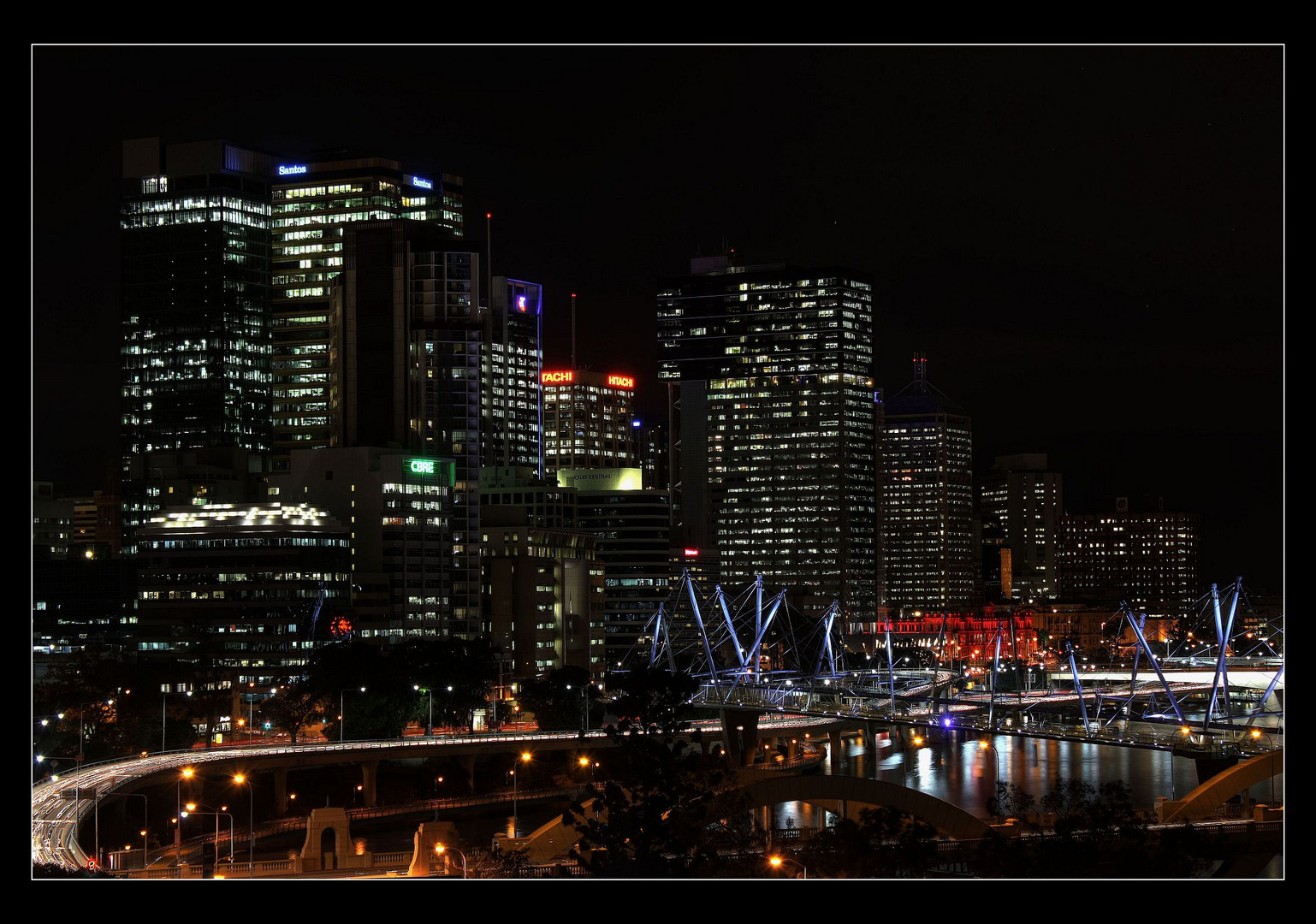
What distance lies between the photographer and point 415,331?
310 feet

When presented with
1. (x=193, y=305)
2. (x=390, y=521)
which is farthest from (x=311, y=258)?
(x=390, y=521)

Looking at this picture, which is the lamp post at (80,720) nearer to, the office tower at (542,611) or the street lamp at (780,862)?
the street lamp at (780,862)

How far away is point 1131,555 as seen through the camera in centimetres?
17075

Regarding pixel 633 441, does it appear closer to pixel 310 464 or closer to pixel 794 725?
pixel 310 464

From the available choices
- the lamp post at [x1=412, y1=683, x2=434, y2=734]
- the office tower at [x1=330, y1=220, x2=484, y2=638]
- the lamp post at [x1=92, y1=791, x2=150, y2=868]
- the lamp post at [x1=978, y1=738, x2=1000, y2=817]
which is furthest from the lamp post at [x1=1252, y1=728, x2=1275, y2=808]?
the office tower at [x1=330, y1=220, x2=484, y2=638]

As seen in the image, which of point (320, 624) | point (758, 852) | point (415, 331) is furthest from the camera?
point (415, 331)

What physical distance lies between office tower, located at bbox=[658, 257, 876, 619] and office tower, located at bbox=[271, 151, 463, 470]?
36203mm

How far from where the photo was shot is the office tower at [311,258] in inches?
4154

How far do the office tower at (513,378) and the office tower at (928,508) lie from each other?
38.7 m

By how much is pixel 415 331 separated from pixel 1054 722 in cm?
4284

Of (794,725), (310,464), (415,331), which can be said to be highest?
(415,331)

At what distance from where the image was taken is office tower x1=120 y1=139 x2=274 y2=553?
331ft
